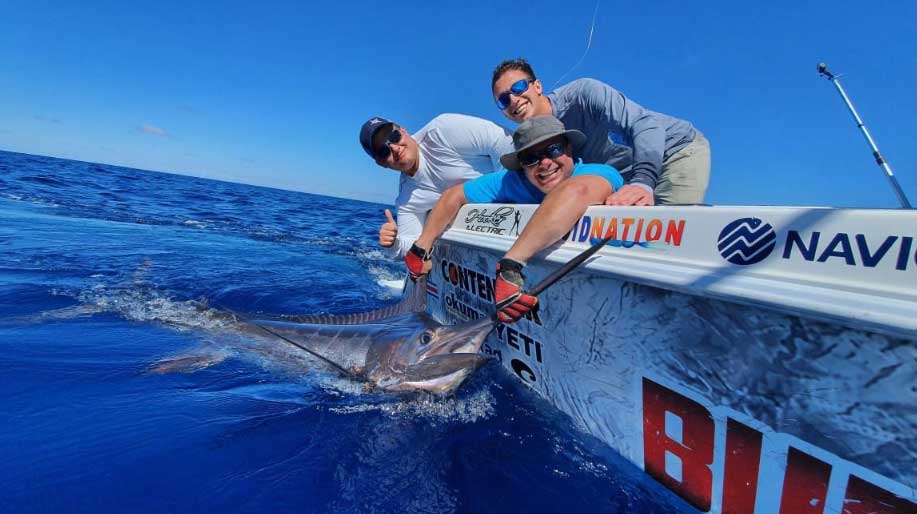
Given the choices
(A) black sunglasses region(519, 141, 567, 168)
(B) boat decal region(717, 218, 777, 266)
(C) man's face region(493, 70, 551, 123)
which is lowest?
(B) boat decal region(717, 218, 777, 266)

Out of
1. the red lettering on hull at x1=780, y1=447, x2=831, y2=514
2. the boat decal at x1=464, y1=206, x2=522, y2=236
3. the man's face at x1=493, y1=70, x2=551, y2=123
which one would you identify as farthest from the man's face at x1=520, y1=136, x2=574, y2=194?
the red lettering on hull at x1=780, y1=447, x2=831, y2=514

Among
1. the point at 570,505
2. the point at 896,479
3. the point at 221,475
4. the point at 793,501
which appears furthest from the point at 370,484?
the point at 896,479

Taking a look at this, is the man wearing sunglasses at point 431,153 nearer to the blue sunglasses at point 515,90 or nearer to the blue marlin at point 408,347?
the blue sunglasses at point 515,90

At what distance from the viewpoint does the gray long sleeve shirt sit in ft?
8.16

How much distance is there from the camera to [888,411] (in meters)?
1.05

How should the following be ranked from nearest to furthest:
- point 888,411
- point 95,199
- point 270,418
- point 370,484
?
point 888,411, point 370,484, point 270,418, point 95,199

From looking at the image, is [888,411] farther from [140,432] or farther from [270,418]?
[140,432]

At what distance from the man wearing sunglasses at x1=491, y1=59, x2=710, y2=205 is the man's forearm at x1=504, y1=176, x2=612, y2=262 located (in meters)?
0.96

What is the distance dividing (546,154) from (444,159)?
4.84 feet

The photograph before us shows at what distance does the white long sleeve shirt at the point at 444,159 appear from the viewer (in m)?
3.48

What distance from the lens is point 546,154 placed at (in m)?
2.23

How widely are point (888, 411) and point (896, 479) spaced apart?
16 centimetres

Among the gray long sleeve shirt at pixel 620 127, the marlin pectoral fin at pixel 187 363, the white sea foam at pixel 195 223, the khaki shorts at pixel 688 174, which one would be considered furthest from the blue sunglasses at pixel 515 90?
the white sea foam at pixel 195 223

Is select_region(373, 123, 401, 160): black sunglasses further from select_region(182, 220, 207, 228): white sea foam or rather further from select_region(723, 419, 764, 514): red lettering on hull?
select_region(182, 220, 207, 228): white sea foam
